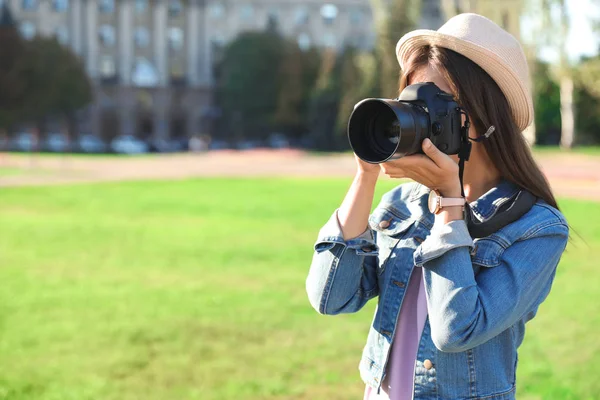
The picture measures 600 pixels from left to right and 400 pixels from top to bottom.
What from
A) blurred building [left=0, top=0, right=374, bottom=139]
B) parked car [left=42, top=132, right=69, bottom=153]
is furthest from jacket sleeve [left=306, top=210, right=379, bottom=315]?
blurred building [left=0, top=0, right=374, bottom=139]

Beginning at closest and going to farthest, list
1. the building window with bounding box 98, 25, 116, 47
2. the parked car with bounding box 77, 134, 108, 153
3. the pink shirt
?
the pink shirt
the parked car with bounding box 77, 134, 108, 153
the building window with bounding box 98, 25, 116, 47

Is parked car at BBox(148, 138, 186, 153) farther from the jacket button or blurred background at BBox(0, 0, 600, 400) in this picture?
the jacket button

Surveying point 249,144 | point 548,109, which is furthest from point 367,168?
point 249,144

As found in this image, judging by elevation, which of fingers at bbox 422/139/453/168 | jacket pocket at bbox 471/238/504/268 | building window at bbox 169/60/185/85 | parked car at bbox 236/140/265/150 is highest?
fingers at bbox 422/139/453/168

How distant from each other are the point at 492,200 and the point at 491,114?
0.67 ft

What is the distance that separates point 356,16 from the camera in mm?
71750

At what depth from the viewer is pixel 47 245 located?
33.7 ft

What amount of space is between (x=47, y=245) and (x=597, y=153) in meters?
29.1

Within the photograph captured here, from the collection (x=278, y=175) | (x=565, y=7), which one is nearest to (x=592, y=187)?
(x=278, y=175)

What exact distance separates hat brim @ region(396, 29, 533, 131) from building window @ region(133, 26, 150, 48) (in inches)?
2719

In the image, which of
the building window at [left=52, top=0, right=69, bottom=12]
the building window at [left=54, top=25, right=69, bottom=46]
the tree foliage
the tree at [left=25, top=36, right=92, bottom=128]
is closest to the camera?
the tree foliage

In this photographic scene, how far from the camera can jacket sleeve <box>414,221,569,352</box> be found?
5.49 feet

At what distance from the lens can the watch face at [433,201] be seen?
1.75m

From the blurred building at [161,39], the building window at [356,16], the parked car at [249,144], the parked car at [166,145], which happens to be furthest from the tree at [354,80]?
the building window at [356,16]
